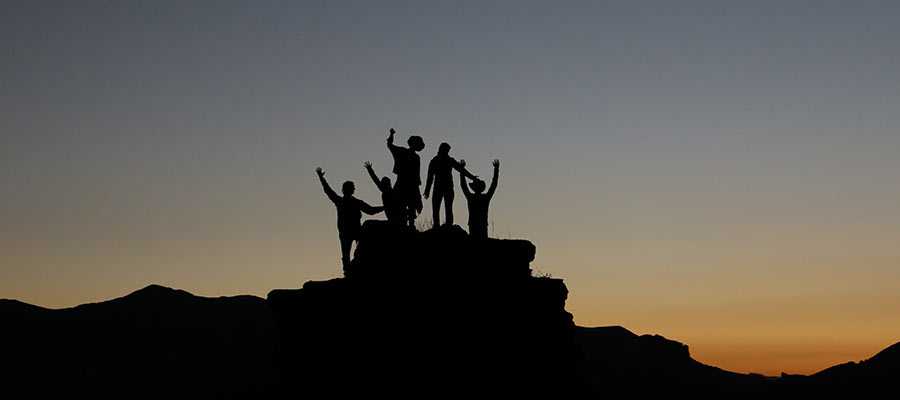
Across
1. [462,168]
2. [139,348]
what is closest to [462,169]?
[462,168]

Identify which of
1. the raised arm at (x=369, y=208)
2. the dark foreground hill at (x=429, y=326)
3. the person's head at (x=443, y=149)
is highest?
the person's head at (x=443, y=149)

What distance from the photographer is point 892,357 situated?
328ft

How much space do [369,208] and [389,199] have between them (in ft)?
1.65

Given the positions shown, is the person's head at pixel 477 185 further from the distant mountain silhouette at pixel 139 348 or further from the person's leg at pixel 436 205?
the distant mountain silhouette at pixel 139 348

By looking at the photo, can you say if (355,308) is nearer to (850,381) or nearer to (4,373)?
(850,381)

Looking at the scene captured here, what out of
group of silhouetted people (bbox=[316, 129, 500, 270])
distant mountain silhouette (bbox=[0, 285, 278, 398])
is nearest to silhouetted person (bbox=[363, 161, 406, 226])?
group of silhouetted people (bbox=[316, 129, 500, 270])

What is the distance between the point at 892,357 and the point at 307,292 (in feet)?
285

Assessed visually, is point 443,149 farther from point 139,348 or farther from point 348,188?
point 139,348

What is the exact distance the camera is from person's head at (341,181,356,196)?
24719 mm

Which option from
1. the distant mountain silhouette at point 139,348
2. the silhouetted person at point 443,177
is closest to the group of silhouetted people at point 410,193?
the silhouetted person at point 443,177

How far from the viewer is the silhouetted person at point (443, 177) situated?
81.5ft

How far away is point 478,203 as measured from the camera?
982 inches

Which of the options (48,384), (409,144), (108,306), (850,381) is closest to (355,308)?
(409,144)

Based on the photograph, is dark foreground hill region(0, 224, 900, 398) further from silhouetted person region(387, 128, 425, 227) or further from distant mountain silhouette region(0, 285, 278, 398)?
distant mountain silhouette region(0, 285, 278, 398)
